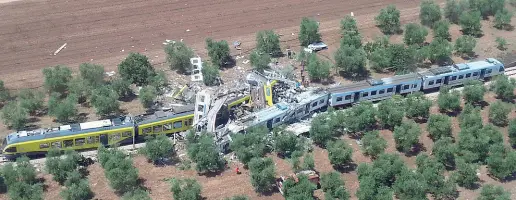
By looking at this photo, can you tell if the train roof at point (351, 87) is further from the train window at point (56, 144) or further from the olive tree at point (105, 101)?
the train window at point (56, 144)

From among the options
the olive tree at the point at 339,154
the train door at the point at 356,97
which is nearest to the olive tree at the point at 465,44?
the train door at the point at 356,97

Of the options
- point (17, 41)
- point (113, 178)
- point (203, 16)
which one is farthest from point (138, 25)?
point (113, 178)

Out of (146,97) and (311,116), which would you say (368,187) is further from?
(146,97)

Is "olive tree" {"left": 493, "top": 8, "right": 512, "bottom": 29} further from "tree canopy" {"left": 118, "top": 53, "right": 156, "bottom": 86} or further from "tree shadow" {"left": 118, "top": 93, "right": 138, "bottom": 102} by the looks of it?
"tree shadow" {"left": 118, "top": 93, "right": 138, "bottom": 102}

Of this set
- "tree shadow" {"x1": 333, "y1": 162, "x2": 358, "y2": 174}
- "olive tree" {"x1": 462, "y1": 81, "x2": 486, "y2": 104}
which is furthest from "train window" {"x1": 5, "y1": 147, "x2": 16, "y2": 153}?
"olive tree" {"x1": 462, "y1": 81, "x2": 486, "y2": 104}

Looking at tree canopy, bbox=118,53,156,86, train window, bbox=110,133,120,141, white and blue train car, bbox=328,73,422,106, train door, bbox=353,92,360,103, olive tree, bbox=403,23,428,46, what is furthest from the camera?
olive tree, bbox=403,23,428,46

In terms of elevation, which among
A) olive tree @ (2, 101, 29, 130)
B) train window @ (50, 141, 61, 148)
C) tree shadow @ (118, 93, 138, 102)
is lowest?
train window @ (50, 141, 61, 148)

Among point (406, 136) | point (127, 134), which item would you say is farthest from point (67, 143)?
point (406, 136)
